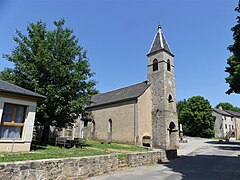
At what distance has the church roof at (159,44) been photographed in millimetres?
27250

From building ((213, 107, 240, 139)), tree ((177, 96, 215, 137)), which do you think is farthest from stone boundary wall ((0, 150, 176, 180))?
building ((213, 107, 240, 139))

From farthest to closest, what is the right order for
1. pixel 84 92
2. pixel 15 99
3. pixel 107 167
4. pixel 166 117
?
pixel 166 117 → pixel 84 92 → pixel 15 99 → pixel 107 167

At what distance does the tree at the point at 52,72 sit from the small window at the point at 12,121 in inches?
111

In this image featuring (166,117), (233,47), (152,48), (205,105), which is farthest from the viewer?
(205,105)

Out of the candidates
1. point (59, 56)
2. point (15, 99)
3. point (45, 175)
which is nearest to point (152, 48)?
point (59, 56)

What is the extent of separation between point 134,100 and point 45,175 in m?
17.9

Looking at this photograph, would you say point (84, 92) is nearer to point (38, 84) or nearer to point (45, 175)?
point (38, 84)

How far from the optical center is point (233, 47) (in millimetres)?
9992

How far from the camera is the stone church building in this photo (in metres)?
23.0

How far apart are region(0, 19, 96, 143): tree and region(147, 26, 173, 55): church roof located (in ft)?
47.1

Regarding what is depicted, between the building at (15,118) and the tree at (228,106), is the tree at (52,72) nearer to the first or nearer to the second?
the building at (15,118)

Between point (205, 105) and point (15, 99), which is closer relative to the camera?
point (15, 99)

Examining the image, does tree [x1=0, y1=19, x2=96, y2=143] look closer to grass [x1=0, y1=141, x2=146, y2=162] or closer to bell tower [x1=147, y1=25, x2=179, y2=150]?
grass [x1=0, y1=141, x2=146, y2=162]

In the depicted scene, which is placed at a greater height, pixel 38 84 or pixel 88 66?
pixel 88 66
